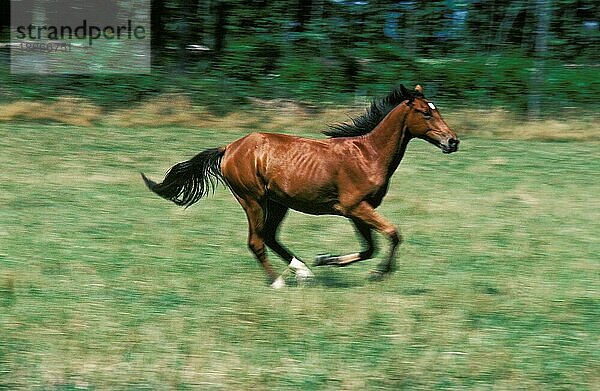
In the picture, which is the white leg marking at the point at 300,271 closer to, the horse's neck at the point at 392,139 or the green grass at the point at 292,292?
the green grass at the point at 292,292

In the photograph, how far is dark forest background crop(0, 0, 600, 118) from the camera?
61.4 ft

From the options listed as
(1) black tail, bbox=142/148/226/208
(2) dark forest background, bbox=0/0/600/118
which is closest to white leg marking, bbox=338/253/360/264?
(1) black tail, bbox=142/148/226/208

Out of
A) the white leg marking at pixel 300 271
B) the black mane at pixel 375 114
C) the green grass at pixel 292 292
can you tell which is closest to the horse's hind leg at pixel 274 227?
the white leg marking at pixel 300 271

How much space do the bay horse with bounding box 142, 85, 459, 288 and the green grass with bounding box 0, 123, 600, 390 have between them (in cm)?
54

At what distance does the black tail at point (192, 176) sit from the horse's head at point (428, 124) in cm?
159

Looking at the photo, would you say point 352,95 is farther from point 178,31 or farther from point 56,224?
point 56,224

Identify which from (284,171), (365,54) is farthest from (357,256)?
(365,54)

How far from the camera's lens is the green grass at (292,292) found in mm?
7039

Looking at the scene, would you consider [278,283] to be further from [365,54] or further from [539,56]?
[539,56]

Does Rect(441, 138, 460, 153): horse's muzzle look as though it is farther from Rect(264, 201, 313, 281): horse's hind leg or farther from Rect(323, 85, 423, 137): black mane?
Rect(264, 201, 313, 281): horse's hind leg

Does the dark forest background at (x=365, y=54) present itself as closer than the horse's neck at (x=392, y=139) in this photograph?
No

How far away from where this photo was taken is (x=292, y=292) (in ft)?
28.3

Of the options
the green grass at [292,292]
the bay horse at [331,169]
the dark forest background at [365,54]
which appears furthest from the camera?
the dark forest background at [365,54]

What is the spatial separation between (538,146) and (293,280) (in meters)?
8.95
